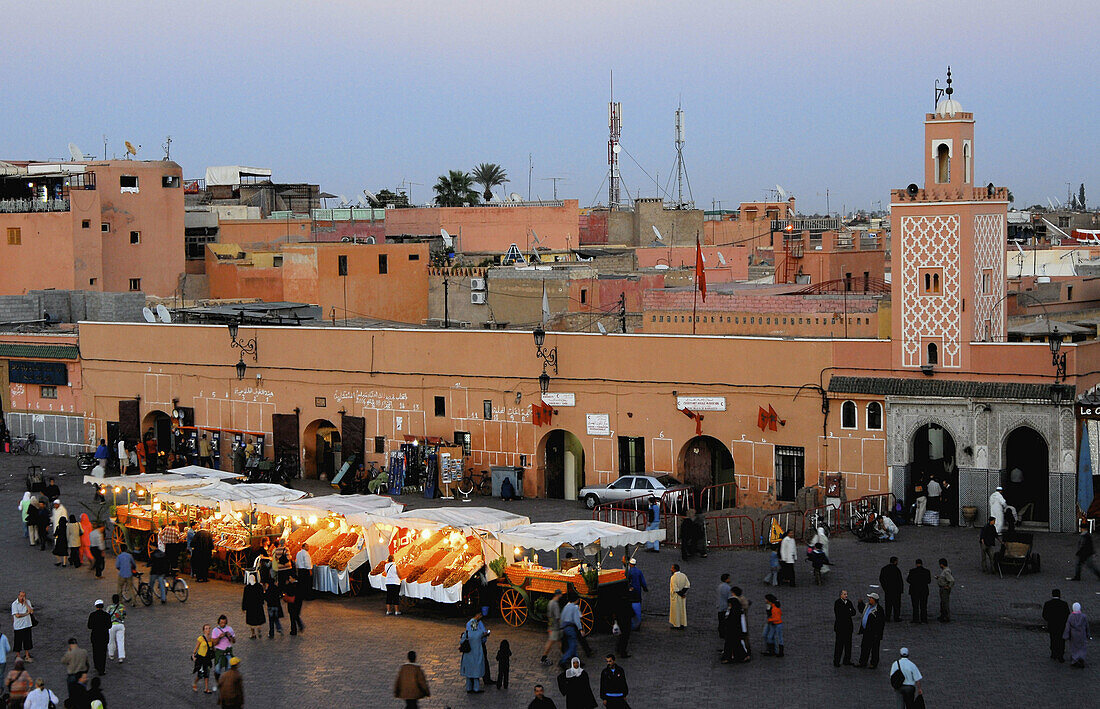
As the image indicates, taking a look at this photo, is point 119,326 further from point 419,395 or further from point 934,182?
point 934,182

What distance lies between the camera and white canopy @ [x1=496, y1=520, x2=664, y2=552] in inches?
827

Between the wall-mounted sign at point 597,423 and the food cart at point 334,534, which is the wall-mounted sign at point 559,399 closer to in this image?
the wall-mounted sign at point 597,423

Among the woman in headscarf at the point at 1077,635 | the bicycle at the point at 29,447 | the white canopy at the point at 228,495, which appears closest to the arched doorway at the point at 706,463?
the white canopy at the point at 228,495

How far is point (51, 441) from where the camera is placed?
40281 millimetres

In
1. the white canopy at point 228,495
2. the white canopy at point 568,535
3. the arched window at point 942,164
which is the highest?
the arched window at point 942,164

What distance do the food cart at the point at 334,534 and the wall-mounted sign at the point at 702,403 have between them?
796 centimetres

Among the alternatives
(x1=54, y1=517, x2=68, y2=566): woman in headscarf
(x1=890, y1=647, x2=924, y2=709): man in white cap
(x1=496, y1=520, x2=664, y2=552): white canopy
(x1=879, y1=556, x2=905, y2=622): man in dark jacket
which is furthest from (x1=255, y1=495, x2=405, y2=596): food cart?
(x1=890, y1=647, x2=924, y2=709): man in white cap

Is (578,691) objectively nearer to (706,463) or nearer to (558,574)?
(558,574)

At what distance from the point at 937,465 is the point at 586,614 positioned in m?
11.0

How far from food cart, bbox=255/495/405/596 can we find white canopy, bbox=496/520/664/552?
283 centimetres

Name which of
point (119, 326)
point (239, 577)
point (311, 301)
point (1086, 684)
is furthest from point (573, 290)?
point (1086, 684)

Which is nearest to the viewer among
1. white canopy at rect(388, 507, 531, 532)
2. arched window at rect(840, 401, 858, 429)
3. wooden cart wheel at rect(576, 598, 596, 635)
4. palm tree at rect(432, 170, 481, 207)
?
wooden cart wheel at rect(576, 598, 596, 635)

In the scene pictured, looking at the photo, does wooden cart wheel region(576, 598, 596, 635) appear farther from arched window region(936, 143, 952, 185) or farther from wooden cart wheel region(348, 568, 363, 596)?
arched window region(936, 143, 952, 185)

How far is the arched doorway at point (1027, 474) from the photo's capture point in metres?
27.5
